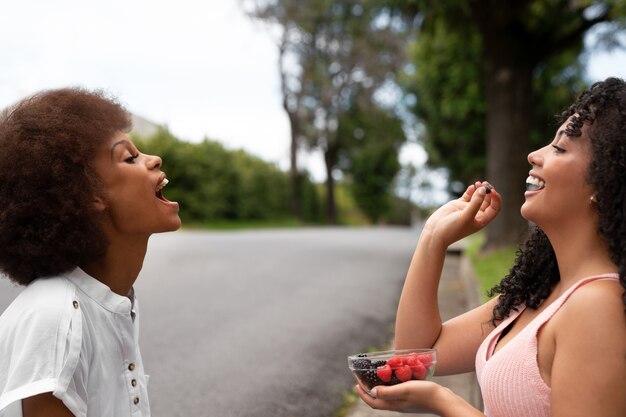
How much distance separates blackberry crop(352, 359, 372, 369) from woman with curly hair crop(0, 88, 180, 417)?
692mm

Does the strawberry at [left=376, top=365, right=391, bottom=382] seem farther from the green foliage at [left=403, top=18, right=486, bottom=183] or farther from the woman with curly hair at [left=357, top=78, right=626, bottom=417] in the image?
the green foliage at [left=403, top=18, right=486, bottom=183]

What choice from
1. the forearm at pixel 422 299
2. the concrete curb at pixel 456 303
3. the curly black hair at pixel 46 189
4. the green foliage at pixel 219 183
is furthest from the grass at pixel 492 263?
the green foliage at pixel 219 183

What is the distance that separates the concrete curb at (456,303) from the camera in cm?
409

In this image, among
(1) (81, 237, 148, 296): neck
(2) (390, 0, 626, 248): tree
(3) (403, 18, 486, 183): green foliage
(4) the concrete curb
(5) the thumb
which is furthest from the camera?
(3) (403, 18, 486, 183): green foliage

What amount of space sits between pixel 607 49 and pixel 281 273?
710 cm

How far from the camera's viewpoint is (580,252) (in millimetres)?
1733

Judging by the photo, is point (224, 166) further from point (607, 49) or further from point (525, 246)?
point (525, 246)

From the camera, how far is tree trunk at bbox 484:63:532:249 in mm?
11141

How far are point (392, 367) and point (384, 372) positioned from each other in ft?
0.10

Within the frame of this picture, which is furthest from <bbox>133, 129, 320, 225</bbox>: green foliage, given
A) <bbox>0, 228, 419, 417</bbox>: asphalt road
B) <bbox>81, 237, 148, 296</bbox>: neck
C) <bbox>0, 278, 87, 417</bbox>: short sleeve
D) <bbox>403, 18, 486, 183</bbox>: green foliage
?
<bbox>0, 278, 87, 417</bbox>: short sleeve

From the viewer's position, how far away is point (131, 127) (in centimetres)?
223

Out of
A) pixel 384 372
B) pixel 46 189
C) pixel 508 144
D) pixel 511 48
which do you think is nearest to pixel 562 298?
pixel 384 372

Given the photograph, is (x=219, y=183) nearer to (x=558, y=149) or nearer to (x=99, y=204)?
(x=99, y=204)

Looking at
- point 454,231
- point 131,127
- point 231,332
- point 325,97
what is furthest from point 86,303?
point 325,97
